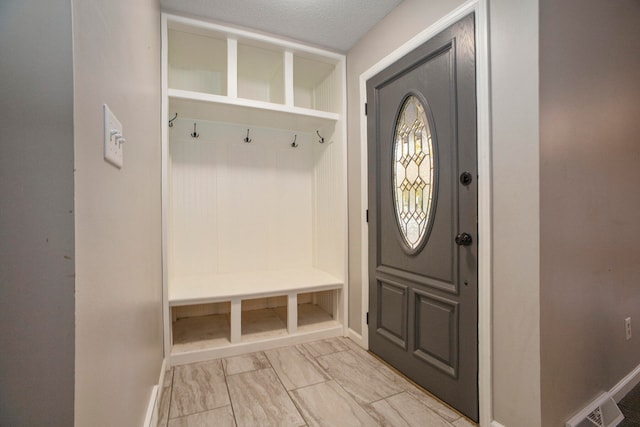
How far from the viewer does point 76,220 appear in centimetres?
59

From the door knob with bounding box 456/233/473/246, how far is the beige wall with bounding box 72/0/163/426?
1510mm

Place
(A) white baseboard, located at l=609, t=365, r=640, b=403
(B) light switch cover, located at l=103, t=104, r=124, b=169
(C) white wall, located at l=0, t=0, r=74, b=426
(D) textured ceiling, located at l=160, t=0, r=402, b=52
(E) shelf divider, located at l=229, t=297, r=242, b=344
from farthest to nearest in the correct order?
(E) shelf divider, located at l=229, t=297, r=242, b=344, (D) textured ceiling, located at l=160, t=0, r=402, b=52, (A) white baseboard, located at l=609, t=365, r=640, b=403, (B) light switch cover, located at l=103, t=104, r=124, b=169, (C) white wall, located at l=0, t=0, r=74, b=426

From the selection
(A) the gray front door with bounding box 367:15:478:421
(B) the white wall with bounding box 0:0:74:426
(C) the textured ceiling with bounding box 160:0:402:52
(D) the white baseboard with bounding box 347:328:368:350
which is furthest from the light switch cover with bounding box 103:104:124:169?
(D) the white baseboard with bounding box 347:328:368:350

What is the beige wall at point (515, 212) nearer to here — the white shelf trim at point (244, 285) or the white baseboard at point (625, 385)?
the white baseboard at point (625, 385)

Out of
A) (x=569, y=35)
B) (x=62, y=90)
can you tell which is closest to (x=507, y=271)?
(x=569, y=35)

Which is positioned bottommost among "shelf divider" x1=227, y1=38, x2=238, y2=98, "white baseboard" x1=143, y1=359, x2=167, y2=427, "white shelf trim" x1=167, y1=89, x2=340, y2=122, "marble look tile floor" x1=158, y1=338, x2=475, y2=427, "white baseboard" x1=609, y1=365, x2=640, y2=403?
"marble look tile floor" x1=158, y1=338, x2=475, y2=427

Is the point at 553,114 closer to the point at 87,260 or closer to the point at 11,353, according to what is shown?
the point at 87,260

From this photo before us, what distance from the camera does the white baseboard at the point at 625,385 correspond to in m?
1.72

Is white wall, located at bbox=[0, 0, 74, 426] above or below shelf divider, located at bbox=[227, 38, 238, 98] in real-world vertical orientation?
below

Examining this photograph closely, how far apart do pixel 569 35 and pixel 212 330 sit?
3.02m

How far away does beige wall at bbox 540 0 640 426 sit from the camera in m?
1.29

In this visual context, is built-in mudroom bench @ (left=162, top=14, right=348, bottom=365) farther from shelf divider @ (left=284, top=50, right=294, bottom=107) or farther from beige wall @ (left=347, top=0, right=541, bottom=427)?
beige wall @ (left=347, top=0, right=541, bottom=427)

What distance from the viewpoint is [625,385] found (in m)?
1.79

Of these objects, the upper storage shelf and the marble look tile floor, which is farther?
the upper storage shelf
